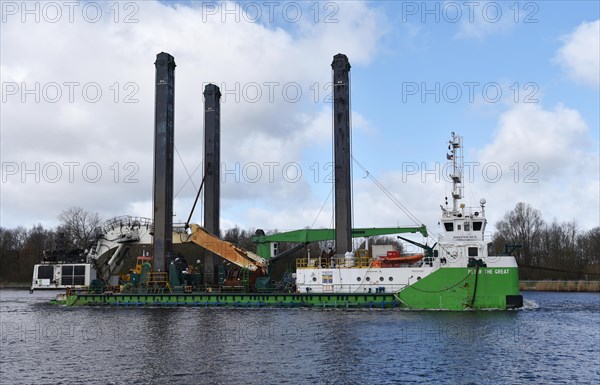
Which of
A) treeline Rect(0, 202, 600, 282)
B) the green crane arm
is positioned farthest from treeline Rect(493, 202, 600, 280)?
the green crane arm

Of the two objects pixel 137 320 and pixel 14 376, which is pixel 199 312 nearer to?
pixel 137 320

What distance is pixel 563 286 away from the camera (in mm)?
70250

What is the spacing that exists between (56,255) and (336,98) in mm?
24050

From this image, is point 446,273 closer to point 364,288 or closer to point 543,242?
point 364,288

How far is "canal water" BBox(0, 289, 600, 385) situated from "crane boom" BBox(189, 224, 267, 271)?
7.14m

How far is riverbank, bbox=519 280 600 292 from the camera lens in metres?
69.1

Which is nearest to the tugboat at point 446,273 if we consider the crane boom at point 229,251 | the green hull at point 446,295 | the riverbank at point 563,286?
the green hull at point 446,295

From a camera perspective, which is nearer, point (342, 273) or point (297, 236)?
point (342, 273)

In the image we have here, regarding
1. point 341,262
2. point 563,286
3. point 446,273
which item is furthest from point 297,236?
point 563,286

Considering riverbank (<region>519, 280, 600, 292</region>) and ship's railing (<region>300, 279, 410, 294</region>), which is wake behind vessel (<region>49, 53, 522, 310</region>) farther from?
riverbank (<region>519, 280, 600, 292</region>)

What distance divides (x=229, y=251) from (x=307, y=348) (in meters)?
20.5

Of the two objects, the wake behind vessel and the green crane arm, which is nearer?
the wake behind vessel

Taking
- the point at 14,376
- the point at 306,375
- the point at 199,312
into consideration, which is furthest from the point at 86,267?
the point at 306,375

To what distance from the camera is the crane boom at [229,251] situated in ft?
135
